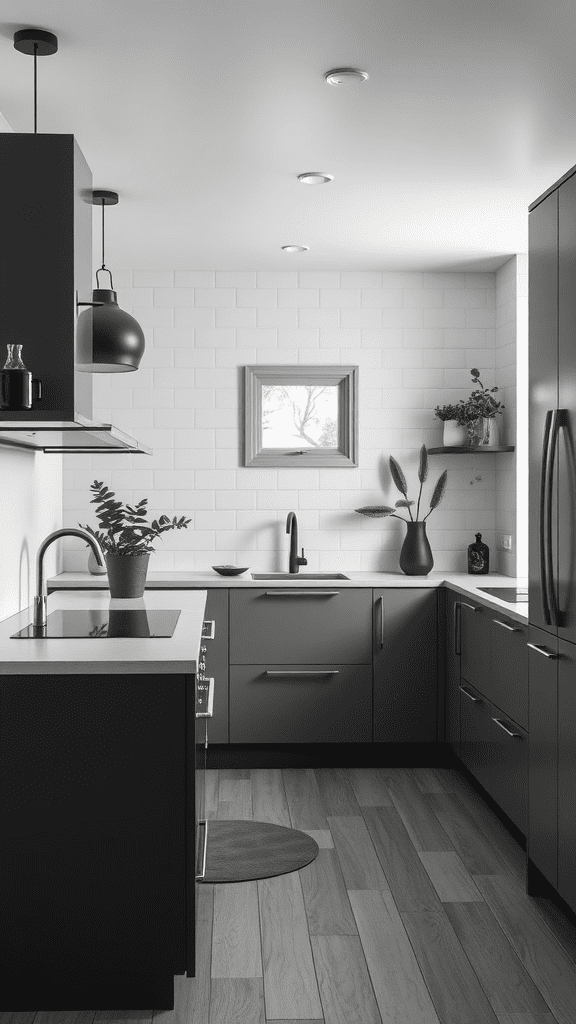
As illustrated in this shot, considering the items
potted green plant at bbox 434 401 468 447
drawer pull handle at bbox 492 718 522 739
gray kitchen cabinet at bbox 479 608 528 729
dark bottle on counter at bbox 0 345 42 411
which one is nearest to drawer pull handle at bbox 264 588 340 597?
gray kitchen cabinet at bbox 479 608 528 729

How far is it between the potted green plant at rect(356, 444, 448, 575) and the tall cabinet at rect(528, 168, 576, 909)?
6.52ft

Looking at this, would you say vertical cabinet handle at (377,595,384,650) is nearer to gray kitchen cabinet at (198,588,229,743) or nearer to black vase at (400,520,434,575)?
black vase at (400,520,434,575)

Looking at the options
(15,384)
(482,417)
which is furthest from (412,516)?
(15,384)

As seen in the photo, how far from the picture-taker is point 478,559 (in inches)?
212

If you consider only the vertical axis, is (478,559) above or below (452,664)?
above

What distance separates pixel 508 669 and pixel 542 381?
Answer: 1162 millimetres

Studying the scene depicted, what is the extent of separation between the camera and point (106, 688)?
2.57 m

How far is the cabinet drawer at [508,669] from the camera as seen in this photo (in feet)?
11.6

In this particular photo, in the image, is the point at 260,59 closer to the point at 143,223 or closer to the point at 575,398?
the point at 575,398

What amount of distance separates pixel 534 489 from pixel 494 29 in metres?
1.38

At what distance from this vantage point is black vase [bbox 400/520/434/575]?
17.3ft

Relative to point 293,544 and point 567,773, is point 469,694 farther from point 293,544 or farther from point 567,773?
point 567,773

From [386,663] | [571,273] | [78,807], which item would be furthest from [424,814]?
[571,273]

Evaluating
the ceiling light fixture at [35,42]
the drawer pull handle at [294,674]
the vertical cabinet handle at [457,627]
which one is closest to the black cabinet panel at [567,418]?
the ceiling light fixture at [35,42]
